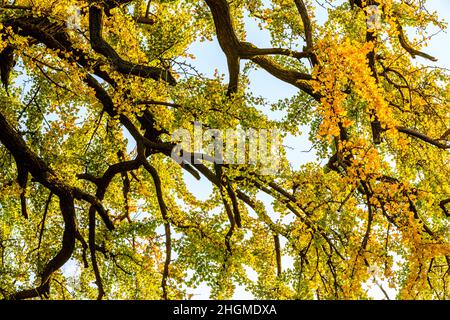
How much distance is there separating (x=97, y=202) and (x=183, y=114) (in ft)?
9.62

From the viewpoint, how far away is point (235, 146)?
352 inches

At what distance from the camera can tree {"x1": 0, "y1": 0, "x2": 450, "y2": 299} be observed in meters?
8.23

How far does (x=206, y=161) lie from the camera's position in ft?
33.0

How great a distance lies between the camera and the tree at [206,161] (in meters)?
8.23

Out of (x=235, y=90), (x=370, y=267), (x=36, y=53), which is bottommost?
(x=370, y=267)

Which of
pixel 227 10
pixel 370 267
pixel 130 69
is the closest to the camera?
pixel 370 267

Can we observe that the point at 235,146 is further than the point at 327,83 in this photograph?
Yes

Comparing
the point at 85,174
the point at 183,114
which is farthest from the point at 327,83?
the point at 85,174
